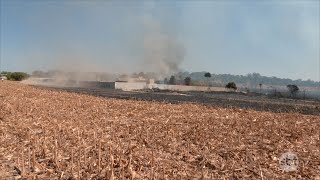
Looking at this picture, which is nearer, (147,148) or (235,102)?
(147,148)

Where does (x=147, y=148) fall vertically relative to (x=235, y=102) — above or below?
below

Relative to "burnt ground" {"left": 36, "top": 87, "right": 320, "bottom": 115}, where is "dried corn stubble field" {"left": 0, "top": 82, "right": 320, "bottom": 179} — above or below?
below

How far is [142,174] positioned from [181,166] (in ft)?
3.67

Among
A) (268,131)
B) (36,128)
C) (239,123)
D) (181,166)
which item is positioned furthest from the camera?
(239,123)

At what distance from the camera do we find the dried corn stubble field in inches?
289

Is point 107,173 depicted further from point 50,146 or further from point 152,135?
point 152,135

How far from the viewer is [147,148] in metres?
9.43

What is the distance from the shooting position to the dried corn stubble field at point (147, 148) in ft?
24.1

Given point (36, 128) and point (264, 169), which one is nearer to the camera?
point (264, 169)

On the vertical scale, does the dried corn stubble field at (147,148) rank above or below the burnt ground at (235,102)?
below

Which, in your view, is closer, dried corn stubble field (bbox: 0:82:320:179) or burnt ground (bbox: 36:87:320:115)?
dried corn stubble field (bbox: 0:82:320:179)

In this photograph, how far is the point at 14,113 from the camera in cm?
1501

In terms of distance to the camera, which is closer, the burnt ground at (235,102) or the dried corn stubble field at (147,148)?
the dried corn stubble field at (147,148)

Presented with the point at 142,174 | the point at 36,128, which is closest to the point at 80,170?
the point at 142,174
